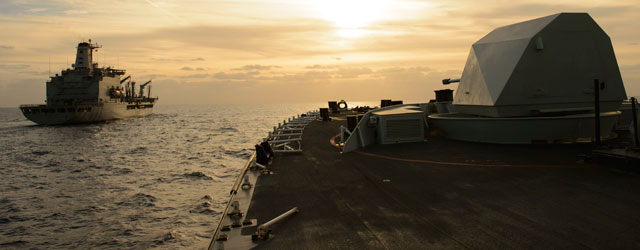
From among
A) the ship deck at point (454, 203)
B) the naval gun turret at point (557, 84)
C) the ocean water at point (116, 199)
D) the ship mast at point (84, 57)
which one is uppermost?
the ship mast at point (84, 57)

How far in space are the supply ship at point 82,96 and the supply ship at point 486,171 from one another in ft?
259

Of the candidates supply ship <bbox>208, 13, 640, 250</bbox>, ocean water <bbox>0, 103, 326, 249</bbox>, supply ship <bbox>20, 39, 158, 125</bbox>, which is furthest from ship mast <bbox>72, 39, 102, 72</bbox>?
supply ship <bbox>208, 13, 640, 250</bbox>

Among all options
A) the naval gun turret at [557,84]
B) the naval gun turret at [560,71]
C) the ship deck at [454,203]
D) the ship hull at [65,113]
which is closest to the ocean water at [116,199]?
the ship deck at [454,203]

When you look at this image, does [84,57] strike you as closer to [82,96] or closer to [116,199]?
[82,96]

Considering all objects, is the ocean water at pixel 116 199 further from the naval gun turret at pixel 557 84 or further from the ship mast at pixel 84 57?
the ship mast at pixel 84 57

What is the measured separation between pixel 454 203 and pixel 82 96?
3642 inches

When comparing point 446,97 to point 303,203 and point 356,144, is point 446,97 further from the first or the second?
point 303,203

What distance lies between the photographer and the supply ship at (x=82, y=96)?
76.8 meters

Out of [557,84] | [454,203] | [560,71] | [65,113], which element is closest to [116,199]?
[454,203]

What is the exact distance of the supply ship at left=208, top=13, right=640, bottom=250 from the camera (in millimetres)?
5613

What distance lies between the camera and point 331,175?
10398 mm

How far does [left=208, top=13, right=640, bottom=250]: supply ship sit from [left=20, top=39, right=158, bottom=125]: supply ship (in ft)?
259

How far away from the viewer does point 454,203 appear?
7152 millimetres

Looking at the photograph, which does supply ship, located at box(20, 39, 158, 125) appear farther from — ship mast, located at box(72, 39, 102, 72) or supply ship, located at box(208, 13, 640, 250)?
supply ship, located at box(208, 13, 640, 250)
